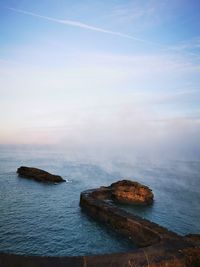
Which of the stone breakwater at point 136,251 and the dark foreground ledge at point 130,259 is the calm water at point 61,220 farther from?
the dark foreground ledge at point 130,259

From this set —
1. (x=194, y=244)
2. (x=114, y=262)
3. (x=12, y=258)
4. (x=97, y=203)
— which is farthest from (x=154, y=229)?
(x=12, y=258)

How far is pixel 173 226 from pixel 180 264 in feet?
53.5

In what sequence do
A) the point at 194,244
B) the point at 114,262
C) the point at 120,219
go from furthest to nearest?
1. the point at 120,219
2. the point at 194,244
3. the point at 114,262

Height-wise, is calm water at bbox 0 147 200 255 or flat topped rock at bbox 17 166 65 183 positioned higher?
flat topped rock at bbox 17 166 65 183

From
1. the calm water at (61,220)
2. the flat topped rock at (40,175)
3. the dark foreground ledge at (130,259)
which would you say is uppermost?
the dark foreground ledge at (130,259)

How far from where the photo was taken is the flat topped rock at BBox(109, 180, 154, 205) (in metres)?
44.9

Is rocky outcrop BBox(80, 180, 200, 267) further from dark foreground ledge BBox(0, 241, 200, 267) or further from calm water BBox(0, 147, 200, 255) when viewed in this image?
calm water BBox(0, 147, 200, 255)

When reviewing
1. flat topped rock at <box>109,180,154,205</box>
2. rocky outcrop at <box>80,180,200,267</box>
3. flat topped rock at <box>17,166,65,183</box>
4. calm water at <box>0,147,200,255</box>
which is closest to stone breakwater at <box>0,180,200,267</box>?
rocky outcrop at <box>80,180,200,267</box>

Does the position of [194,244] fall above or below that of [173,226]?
above

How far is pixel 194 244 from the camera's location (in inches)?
821

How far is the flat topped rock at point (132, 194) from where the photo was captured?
44.9 m

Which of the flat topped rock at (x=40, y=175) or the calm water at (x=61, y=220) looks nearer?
the calm water at (x=61, y=220)

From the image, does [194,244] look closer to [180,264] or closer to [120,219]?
[180,264]

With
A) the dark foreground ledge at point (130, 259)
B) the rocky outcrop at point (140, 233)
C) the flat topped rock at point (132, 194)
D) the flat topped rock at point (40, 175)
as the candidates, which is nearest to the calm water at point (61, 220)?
the rocky outcrop at point (140, 233)
